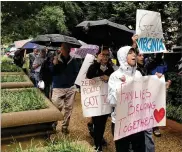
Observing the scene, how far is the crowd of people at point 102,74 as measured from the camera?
389cm

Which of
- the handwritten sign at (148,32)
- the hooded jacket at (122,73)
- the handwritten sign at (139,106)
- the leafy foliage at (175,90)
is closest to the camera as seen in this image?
the handwritten sign at (139,106)

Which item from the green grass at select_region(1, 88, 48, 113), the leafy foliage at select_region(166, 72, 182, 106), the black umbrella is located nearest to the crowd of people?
the black umbrella

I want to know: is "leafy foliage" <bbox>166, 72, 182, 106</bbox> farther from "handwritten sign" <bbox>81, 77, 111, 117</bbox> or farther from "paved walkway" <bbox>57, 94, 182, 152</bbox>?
"handwritten sign" <bbox>81, 77, 111, 117</bbox>

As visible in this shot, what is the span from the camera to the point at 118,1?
1268cm

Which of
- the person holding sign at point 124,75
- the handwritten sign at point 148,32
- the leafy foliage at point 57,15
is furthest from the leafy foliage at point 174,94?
the person holding sign at point 124,75

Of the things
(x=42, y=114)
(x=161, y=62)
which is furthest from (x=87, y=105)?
(x=161, y=62)

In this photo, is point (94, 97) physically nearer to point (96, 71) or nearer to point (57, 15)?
point (96, 71)

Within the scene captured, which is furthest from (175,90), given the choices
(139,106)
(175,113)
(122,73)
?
(122,73)

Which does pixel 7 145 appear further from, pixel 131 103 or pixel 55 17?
pixel 55 17

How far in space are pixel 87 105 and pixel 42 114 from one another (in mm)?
1036

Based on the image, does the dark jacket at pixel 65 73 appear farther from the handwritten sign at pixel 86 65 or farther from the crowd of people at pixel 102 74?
the handwritten sign at pixel 86 65

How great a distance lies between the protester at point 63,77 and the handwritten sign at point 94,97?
54.7 inches

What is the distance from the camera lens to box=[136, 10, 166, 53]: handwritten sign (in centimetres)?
430

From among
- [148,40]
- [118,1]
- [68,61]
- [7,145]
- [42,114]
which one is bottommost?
[7,145]
